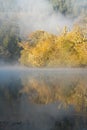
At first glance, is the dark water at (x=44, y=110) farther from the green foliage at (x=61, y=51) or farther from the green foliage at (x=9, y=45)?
the green foliage at (x=9, y=45)

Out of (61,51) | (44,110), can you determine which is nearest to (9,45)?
(61,51)

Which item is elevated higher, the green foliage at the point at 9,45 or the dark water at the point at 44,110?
the dark water at the point at 44,110

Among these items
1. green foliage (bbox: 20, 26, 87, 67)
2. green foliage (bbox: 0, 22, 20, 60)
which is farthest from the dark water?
green foliage (bbox: 0, 22, 20, 60)

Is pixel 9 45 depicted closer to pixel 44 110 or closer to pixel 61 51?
pixel 61 51

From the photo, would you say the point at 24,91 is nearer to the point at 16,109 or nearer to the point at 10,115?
the point at 16,109

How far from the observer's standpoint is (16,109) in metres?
17.3

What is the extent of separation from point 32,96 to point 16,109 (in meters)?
5.21

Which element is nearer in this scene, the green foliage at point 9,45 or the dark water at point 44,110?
the dark water at point 44,110

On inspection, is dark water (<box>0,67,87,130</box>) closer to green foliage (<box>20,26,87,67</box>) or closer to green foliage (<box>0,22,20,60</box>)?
green foliage (<box>20,26,87,67</box>)

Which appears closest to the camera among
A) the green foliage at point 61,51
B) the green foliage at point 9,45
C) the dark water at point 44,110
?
the dark water at point 44,110

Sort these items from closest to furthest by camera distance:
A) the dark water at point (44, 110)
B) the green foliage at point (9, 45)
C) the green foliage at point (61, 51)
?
1. the dark water at point (44, 110)
2. the green foliage at point (61, 51)
3. the green foliage at point (9, 45)

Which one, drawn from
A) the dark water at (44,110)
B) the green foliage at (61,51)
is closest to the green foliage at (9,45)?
the green foliage at (61,51)

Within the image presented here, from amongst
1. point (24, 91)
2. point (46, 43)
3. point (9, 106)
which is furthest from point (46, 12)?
point (9, 106)

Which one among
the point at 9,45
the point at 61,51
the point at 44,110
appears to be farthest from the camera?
the point at 9,45
